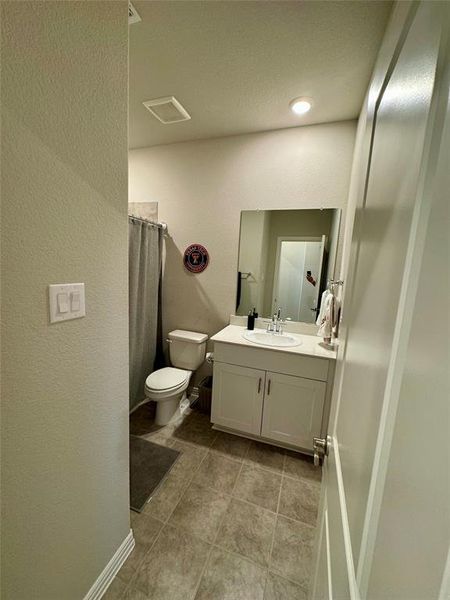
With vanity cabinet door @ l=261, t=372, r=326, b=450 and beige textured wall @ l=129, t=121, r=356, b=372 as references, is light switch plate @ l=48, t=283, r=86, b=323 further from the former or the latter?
beige textured wall @ l=129, t=121, r=356, b=372

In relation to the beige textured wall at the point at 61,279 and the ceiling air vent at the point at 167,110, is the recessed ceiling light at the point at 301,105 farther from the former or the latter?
the beige textured wall at the point at 61,279

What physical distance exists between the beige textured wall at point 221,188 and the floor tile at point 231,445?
0.95 meters

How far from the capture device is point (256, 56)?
1.39 meters

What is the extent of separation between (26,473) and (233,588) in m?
1.05

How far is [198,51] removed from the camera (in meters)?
1.39

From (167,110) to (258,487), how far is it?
274 cm

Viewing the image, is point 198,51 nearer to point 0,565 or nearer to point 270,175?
point 270,175

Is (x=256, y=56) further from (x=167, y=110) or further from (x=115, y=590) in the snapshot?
(x=115, y=590)

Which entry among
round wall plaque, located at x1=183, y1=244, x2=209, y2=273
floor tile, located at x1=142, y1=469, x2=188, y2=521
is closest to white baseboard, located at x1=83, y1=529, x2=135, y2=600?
floor tile, located at x1=142, y1=469, x2=188, y2=521

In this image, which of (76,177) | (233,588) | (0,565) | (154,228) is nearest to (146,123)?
(154,228)

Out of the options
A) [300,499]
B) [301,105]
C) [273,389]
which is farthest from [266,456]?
[301,105]

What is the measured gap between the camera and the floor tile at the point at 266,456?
1.79 m

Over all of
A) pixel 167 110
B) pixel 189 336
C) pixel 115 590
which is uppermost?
pixel 167 110

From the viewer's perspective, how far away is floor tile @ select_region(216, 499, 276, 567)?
124 cm
